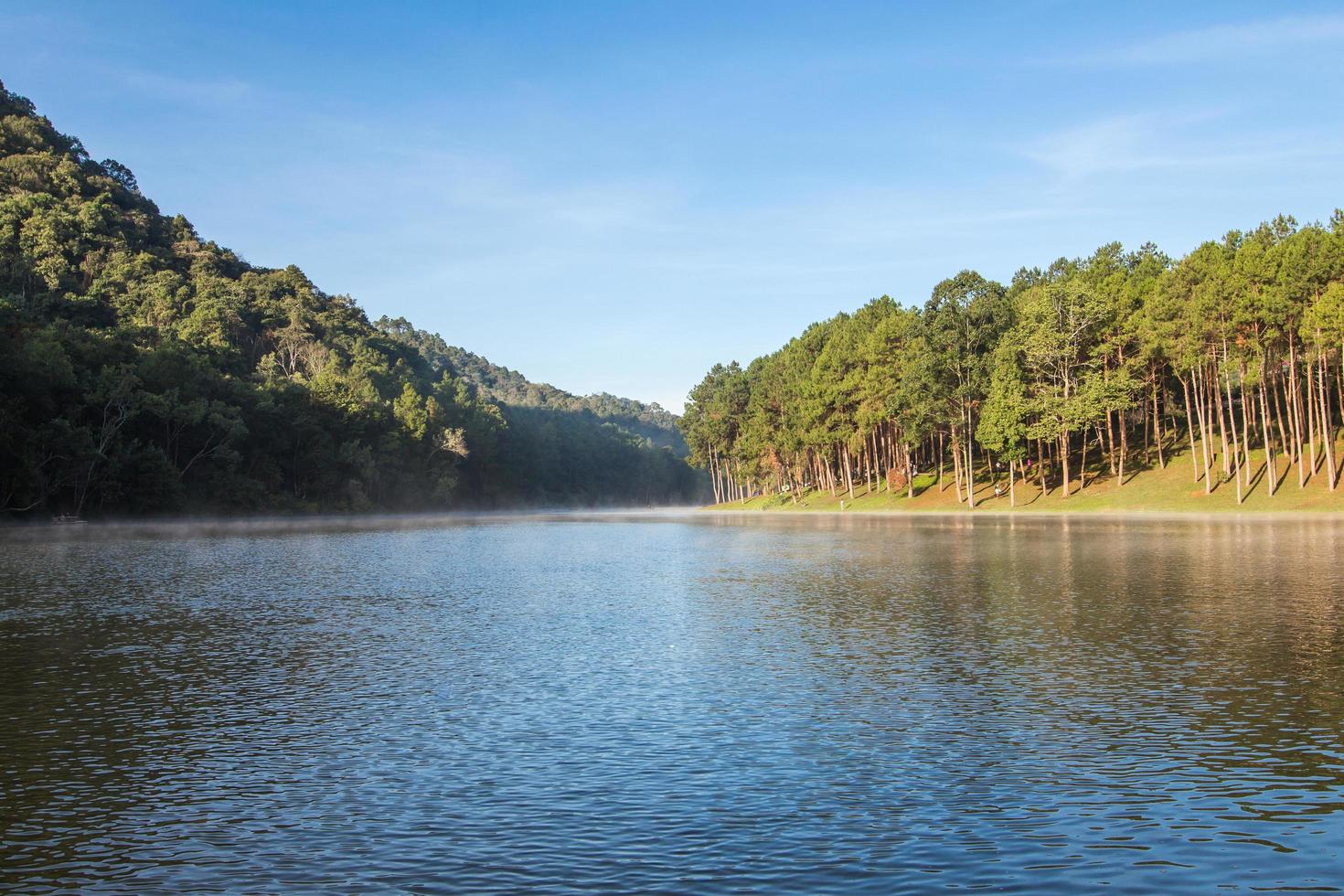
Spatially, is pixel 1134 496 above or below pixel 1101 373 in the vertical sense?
below

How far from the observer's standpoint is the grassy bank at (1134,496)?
2911 inches

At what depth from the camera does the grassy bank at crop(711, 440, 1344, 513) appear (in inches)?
2911

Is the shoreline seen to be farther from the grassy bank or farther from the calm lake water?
the calm lake water

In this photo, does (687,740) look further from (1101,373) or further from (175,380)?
(175,380)

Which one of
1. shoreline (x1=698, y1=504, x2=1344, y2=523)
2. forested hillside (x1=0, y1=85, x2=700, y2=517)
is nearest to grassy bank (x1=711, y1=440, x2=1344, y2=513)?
shoreline (x1=698, y1=504, x2=1344, y2=523)

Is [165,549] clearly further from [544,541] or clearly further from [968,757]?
[968,757]

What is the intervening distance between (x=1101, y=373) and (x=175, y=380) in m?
88.9

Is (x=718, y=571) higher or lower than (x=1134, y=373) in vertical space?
lower

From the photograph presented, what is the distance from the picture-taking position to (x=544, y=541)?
6706 centimetres

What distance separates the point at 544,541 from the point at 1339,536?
44.2 metres

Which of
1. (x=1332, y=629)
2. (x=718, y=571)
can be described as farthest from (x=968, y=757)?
(x=718, y=571)

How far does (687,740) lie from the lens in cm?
1442

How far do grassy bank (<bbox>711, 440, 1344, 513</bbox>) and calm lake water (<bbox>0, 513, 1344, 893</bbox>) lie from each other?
158 ft

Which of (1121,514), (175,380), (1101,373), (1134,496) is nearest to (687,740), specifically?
(1121,514)
